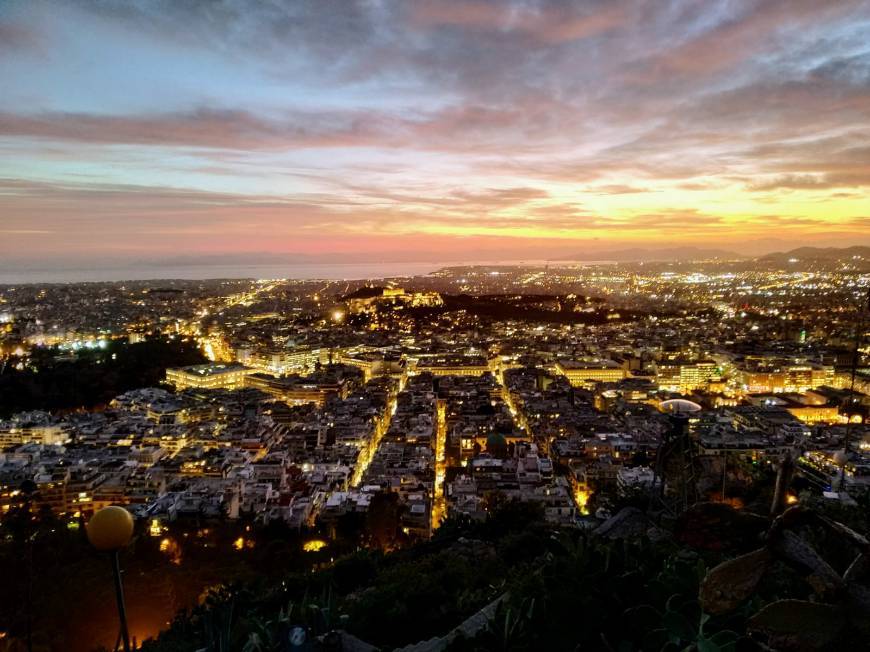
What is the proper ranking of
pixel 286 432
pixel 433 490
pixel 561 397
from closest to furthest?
1. pixel 433 490
2. pixel 286 432
3. pixel 561 397

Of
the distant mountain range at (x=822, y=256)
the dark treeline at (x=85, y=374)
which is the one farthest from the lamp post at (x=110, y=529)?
the distant mountain range at (x=822, y=256)

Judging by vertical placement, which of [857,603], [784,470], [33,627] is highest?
[784,470]

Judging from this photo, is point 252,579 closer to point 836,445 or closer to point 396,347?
point 836,445

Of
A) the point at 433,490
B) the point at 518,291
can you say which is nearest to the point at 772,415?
the point at 433,490

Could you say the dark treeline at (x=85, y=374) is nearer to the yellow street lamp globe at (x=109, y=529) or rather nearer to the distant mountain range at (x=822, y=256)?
the yellow street lamp globe at (x=109, y=529)

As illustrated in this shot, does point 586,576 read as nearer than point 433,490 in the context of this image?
Yes

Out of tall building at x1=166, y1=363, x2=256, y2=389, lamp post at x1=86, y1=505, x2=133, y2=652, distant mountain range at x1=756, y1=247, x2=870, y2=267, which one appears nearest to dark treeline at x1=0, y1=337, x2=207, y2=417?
tall building at x1=166, y1=363, x2=256, y2=389

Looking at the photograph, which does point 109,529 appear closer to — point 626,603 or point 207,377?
point 626,603

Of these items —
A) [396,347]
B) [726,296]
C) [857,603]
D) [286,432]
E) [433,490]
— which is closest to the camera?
[857,603]
